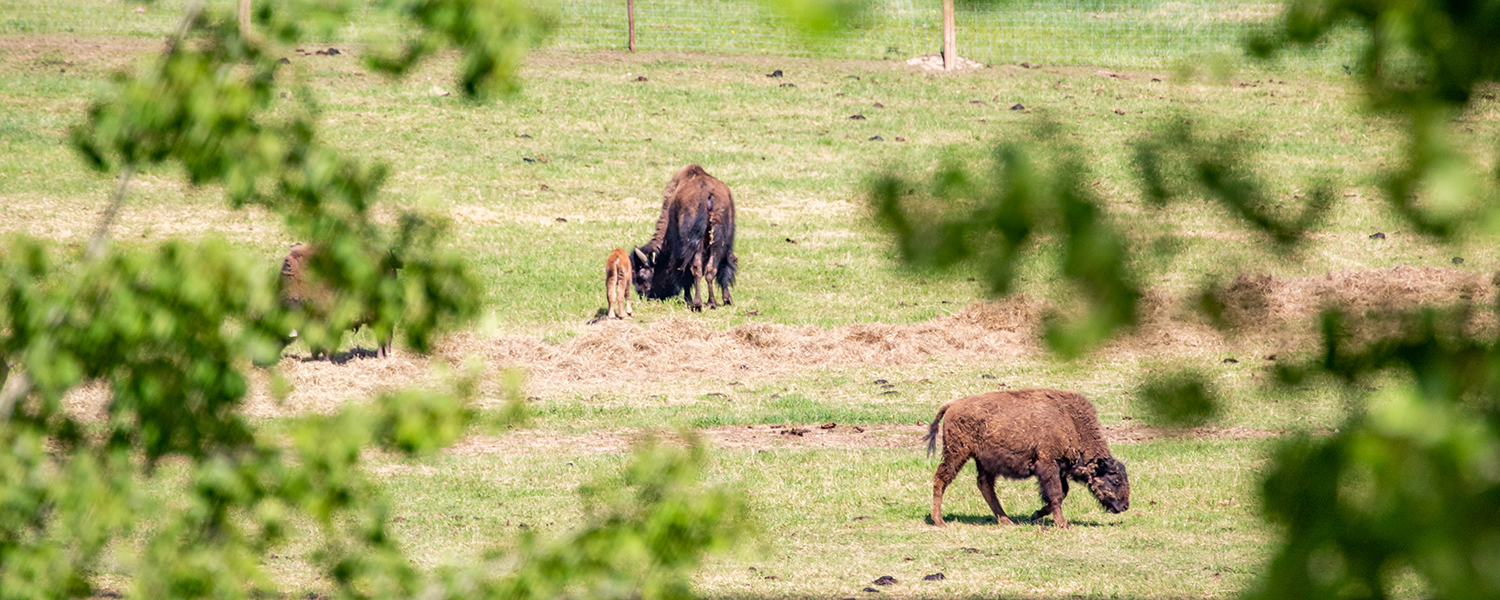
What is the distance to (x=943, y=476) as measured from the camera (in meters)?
10.0

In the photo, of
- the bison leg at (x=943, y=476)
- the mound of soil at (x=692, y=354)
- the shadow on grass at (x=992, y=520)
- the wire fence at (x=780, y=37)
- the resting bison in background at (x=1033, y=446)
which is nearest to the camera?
the resting bison in background at (x=1033, y=446)

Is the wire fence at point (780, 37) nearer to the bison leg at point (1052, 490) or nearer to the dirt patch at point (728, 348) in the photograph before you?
the dirt patch at point (728, 348)

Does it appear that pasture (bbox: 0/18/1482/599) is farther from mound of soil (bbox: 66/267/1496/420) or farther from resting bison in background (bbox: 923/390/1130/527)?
resting bison in background (bbox: 923/390/1130/527)

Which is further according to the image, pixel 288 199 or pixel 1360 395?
pixel 288 199

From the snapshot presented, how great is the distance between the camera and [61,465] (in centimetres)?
283

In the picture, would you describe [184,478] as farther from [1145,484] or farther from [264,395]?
[1145,484]

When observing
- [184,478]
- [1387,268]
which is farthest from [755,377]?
[1387,268]

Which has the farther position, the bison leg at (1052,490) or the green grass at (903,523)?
the bison leg at (1052,490)

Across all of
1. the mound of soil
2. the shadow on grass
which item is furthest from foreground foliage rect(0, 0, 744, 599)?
the mound of soil

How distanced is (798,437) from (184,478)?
5.65m

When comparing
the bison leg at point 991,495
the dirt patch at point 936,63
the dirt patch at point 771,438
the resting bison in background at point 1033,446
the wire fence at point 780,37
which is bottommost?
the dirt patch at point 771,438

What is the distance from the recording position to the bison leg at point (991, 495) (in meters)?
10.1

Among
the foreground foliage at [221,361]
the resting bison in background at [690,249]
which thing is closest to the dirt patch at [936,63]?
the resting bison in background at [690,249]

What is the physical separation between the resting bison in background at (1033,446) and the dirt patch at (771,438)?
2.16 metres
